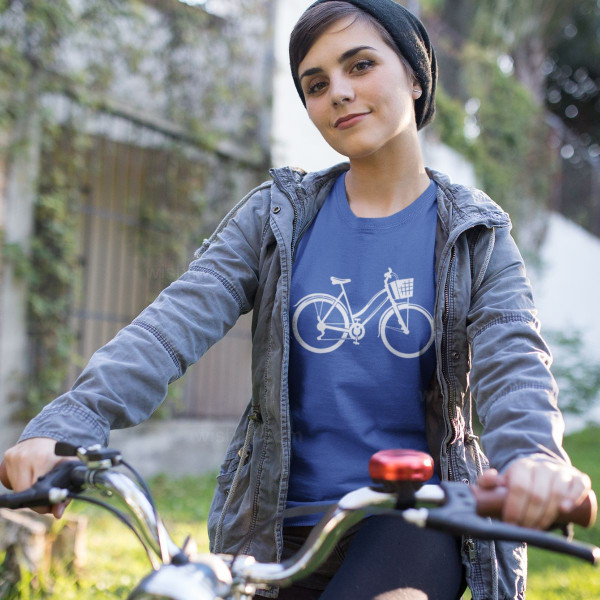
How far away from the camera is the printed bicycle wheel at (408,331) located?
1921 mm

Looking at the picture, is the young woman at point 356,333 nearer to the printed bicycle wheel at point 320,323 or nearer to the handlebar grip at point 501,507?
the printed bicycle wheel at point 320,323

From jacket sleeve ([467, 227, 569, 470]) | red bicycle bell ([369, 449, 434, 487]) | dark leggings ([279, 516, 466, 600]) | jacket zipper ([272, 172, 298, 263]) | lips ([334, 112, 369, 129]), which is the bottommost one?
dark leggings ([279, 516, 466, 600])

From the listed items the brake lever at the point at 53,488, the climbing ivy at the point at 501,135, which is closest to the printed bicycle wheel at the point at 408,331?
the brake lever at the point at 53,488

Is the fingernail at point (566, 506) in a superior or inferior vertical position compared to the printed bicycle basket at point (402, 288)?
inferior

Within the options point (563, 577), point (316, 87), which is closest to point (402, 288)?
point (316, 87)

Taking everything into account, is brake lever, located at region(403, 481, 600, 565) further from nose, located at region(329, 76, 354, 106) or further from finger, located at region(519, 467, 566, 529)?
nose, located at region(329, 76, 354, 106)

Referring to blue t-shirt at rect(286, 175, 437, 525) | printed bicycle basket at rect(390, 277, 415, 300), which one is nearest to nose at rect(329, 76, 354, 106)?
blue t-shirt at rect(286, 175, 437, 525)

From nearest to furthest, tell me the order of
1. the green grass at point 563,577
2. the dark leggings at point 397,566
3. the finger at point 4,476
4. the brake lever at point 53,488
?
the brake lever at point 53,488
the finger at point 4,476
the dark leggings at point 397,566
the green grass at point 563,577

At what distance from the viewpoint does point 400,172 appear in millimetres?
2195

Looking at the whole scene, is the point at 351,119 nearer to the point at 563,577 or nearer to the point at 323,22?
the point at 323,22

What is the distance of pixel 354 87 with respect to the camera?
204 cm

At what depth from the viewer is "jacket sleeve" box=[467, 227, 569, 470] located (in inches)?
56.2

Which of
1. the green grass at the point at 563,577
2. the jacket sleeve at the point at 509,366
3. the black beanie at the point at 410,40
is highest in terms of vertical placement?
the black beanie at the point at 410,40

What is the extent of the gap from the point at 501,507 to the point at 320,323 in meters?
0.85
